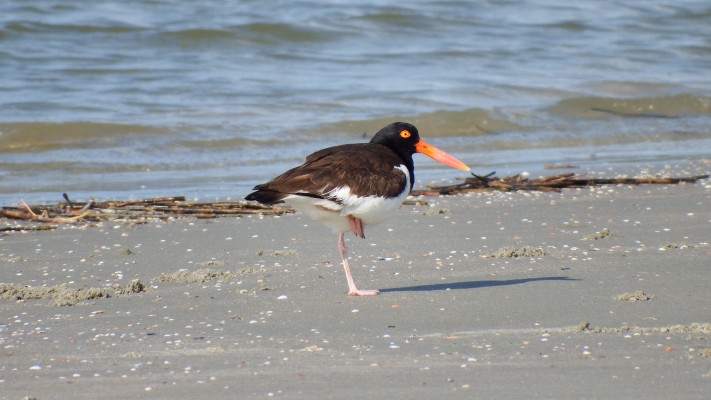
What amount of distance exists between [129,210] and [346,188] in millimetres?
3214

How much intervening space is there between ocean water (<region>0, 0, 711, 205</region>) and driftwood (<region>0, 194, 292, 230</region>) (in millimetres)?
1082

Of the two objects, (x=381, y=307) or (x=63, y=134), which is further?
(x=63, y=134)

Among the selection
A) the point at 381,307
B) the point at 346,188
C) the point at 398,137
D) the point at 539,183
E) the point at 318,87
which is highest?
the point at 318,87

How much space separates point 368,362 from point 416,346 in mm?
330

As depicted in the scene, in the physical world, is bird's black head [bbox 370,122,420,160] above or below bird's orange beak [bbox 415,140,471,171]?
above

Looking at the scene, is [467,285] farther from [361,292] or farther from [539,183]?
[539,183]

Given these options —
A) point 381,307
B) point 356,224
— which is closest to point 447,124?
point 356,224

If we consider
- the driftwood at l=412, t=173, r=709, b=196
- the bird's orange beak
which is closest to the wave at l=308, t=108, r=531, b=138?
the driftwood at l=412, t=173, r=709, b=196

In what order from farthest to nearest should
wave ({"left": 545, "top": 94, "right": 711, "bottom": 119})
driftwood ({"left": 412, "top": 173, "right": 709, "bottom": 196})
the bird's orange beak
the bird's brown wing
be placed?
wave ({"left": 545, "top": 94, "right": 711, "bottom": 119}) < driftwood ({"left": 412, "top": 173, "right": 709, "bottom": 196}) < the bird's orange beak < the bird's brown wing

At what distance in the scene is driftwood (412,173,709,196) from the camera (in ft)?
29.5

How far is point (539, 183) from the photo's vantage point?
9.07m

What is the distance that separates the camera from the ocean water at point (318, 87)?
11.8 meters

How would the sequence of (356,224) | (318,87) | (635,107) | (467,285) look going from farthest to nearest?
(318,87) → (635,107) → (356,224) → (467,285)

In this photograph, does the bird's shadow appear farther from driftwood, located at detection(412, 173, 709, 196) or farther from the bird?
driftwood, located at detection(412, 173, 709, 196)
